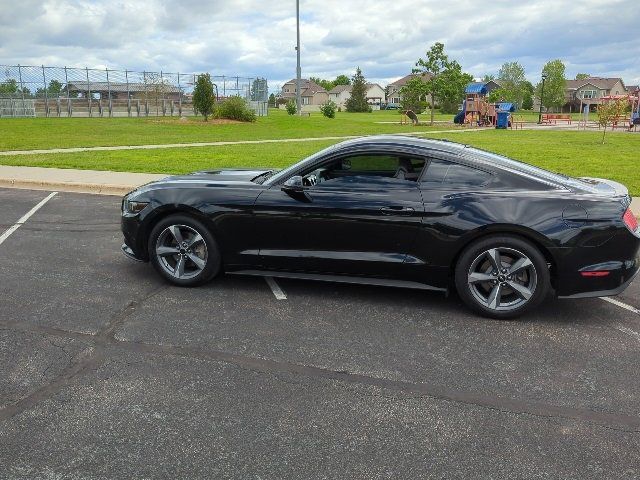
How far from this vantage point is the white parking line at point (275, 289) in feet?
17.1

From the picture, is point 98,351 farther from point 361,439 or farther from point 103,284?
point 361,439

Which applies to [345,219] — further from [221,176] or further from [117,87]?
[117,87]

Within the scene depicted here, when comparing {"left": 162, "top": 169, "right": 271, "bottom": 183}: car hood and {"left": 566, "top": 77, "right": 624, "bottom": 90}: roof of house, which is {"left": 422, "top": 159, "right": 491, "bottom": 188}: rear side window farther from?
{"left": 566, "top": 77, "right": 624, "bottom": 90}: roof of house

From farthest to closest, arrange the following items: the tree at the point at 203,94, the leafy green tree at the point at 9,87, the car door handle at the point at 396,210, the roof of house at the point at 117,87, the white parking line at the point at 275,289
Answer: the roof of house at the point at 117,87 < the leafy green tree at the point at 9,87 < the tree at the point at 203,94 < the white parking line at the point at 275,289 < the car door handle at the point at 396,210

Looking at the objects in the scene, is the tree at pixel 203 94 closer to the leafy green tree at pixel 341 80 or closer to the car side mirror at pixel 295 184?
the car side mirror at pixel 295 184

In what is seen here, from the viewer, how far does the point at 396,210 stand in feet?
15.6

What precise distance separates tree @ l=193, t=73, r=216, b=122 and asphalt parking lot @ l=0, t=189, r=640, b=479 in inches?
1170

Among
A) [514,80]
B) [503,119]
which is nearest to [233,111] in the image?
[503,119]

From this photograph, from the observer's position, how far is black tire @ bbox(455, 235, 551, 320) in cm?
455

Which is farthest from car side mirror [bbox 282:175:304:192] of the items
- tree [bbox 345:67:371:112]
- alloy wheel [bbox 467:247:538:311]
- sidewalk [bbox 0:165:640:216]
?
tree [bbox 345:67:371:112]

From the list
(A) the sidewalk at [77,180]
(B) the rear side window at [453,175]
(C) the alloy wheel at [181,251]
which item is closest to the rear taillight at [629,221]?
(B) the rear side window at [453,175]

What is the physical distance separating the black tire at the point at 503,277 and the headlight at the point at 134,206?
2.98m

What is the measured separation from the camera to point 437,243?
4.71 m

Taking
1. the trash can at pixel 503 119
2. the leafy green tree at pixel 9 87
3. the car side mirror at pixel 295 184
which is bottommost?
the car side mirror at pixel 295 184
